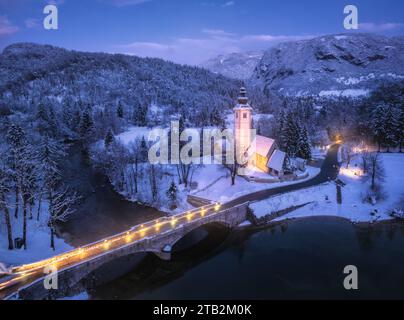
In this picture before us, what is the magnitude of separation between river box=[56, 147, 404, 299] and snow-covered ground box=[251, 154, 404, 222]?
1.85 metres

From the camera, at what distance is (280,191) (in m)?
53.3

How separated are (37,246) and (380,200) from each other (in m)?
47.5

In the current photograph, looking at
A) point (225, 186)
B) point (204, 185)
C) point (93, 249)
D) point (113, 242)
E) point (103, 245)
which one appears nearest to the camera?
point (93, 249)

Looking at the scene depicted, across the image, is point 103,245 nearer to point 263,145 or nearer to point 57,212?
point 57,212

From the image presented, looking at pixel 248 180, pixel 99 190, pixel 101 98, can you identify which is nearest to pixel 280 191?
pixel 248 180

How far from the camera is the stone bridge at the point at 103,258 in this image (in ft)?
83.8

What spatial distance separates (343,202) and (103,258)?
37525mm

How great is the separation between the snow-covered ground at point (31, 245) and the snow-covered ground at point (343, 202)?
86.2ft

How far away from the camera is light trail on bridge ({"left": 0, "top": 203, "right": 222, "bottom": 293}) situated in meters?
26.3

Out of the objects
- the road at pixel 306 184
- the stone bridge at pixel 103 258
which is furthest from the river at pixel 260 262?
the road at pixel 306 184

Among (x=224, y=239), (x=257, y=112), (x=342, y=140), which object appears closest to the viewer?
(x=224, y=239)

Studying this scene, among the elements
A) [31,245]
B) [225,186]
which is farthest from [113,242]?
[225,186]

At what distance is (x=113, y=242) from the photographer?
33000 millimetres
